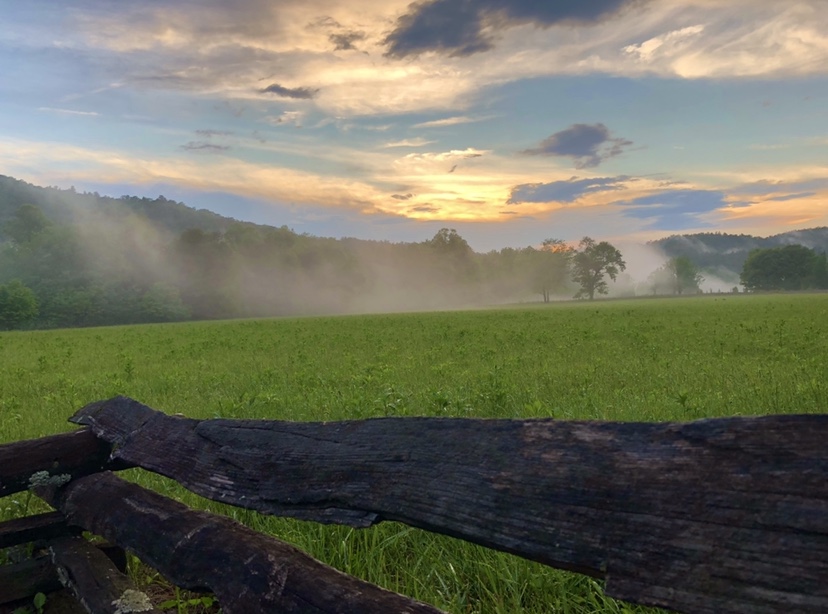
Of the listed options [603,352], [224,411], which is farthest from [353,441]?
[603,352]

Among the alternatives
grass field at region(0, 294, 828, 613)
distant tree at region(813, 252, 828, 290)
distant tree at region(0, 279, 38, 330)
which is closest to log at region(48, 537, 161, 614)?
grass field at region(0, 294, 828, 613)

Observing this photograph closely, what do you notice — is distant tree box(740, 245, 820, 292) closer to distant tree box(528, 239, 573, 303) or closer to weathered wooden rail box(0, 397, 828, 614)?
distant tree box(528, 239, 573, 303)

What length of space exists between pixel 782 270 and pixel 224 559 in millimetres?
177197

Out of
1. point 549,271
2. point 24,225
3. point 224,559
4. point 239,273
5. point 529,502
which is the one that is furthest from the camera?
point 549,271

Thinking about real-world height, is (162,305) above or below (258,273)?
below

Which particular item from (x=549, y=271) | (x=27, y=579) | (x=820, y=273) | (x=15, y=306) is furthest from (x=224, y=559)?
(x=820, y=273)

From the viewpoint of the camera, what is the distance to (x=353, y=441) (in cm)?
236

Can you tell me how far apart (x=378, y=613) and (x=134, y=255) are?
126611 millimetres

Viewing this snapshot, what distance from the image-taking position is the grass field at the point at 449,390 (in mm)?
3701

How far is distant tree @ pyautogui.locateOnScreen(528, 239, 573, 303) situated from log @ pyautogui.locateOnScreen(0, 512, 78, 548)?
143 m

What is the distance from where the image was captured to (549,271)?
147m

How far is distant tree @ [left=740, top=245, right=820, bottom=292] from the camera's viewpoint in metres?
151

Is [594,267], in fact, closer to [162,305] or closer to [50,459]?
[162,305]

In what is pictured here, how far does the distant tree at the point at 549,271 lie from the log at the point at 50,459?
143170 mm
